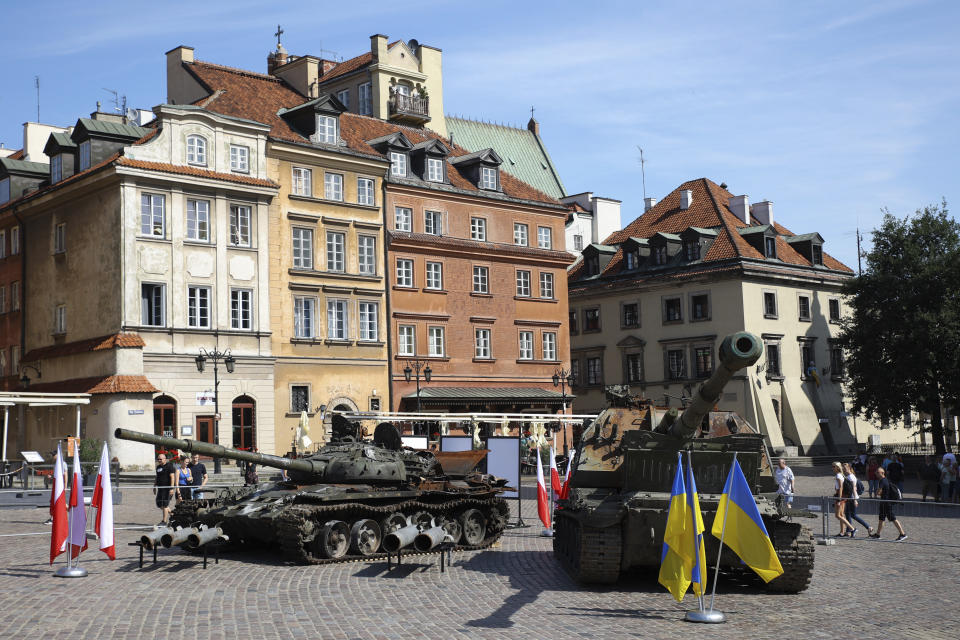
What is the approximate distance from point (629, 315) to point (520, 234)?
944 cm

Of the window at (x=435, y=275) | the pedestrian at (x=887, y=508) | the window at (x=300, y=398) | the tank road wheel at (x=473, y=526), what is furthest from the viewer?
the window at (x=435, y=275)

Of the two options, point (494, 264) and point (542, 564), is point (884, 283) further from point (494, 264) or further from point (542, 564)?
point (542, 564)

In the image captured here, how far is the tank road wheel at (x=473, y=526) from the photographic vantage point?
803 inches

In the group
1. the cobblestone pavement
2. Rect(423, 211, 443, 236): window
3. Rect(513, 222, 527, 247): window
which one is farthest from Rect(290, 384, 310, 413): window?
the cobblestone pavement

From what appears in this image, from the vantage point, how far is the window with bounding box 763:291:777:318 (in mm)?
56312

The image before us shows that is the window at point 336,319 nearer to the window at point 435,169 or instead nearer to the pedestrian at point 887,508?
the window at point 435,169

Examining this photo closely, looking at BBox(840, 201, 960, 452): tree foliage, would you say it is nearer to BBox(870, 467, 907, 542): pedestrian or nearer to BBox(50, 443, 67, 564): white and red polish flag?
BBox(870, 467, 907, 542): pedestrian

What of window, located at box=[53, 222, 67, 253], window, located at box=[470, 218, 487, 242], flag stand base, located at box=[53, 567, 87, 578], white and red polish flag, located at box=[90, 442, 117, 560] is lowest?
flag stand base, located at box=[53, 567, 87, 578]

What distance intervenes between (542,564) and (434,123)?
44.0m

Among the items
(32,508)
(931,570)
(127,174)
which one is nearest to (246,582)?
(931,570)

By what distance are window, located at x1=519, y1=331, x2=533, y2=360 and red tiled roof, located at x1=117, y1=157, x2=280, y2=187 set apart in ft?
47.5

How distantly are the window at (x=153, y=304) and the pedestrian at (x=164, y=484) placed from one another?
49.8ft

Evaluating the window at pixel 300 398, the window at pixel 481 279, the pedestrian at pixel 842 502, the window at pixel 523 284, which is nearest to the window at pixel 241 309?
the window at pixel 300 398

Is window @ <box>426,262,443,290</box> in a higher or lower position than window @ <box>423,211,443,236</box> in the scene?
lower
